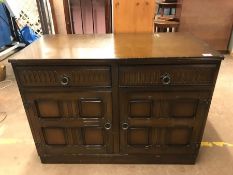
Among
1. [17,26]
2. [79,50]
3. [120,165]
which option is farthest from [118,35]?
[17,26]

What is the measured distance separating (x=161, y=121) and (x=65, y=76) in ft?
2.08

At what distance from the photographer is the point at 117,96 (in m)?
1.12

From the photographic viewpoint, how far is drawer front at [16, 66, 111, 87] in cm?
105

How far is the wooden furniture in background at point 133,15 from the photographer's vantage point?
195cm

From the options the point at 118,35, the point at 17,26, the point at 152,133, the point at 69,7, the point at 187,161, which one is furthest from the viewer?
the point at 17,26

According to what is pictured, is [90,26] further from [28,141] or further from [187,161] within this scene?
[187,161]

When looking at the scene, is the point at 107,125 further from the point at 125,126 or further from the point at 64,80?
the point at 64,80

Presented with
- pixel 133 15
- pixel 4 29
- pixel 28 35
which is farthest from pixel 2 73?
pixel 133 15

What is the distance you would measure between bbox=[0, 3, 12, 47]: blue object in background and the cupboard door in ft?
10.6

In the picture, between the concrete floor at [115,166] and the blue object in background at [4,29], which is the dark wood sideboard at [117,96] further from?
the blue object in background at [4,29]

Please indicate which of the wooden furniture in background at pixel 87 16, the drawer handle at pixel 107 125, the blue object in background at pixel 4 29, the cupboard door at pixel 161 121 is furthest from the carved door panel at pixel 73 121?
the blue object in background at pixel 4 29

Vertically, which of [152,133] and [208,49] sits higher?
[208,49]

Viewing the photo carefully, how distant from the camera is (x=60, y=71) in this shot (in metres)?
1.06

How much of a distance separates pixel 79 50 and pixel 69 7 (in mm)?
1380
